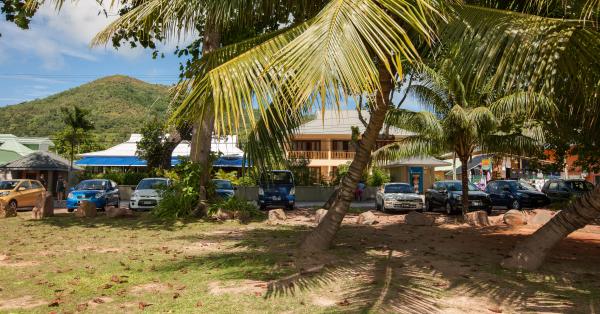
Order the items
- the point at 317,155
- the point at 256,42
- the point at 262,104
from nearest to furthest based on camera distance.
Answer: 1. the point at 262,104
2. the point at 256,42
3. the point at 317,155

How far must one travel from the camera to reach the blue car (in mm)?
19172

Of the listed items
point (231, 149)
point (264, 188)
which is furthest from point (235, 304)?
point (231, 149)

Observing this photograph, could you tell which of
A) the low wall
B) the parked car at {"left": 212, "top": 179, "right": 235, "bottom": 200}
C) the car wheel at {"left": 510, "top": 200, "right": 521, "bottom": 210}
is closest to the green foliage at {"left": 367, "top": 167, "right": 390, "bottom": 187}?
the low wall

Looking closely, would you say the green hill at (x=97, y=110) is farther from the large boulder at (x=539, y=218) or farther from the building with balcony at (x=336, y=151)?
the large boulder at (x=539, y=218)

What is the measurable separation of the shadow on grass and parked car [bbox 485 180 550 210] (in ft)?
40.4

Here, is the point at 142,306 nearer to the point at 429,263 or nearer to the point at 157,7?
the point at 157,7

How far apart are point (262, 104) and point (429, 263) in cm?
493

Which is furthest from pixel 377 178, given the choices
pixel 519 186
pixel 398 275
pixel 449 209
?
pixel 398 275

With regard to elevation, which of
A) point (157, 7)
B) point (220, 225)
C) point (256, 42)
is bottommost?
point (220, 225)

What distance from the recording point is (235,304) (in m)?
5.31

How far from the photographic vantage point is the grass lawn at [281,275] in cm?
535

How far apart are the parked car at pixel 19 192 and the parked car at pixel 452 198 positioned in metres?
16.5

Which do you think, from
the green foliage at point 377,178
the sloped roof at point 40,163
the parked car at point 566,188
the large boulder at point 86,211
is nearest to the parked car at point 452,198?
the parked car at point 566,188

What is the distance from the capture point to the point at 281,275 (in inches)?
265
